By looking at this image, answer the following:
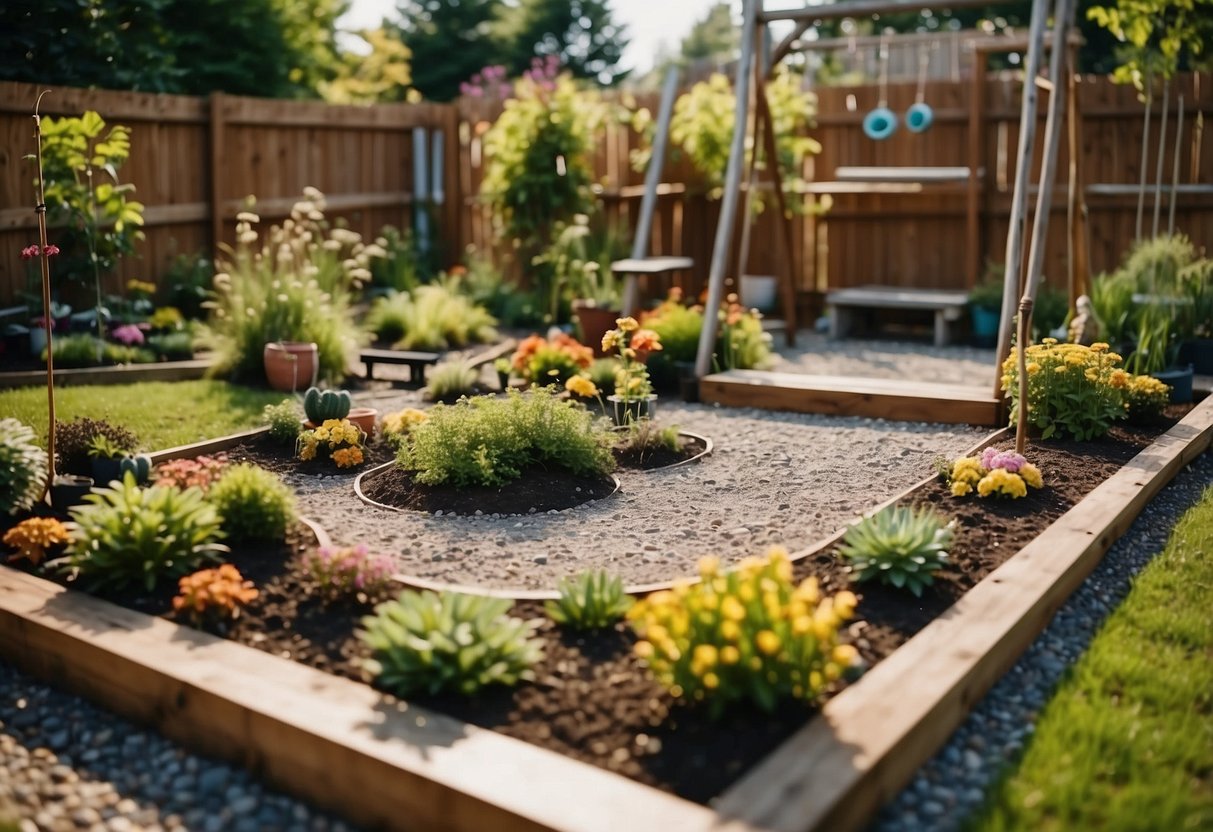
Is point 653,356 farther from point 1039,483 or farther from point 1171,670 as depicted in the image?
point 1171,670

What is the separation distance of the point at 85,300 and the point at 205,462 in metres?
5.06

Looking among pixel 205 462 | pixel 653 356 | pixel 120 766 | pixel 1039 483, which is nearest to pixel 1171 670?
pixel 1039 483

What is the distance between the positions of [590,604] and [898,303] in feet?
25.0

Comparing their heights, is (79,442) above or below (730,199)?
below

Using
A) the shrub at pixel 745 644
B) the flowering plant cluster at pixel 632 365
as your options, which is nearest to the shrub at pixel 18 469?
the flowering plant cluster at pixel 632 365

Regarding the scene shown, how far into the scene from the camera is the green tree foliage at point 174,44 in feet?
35.6

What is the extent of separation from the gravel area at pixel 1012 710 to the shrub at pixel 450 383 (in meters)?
4.19

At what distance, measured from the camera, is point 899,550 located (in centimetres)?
412

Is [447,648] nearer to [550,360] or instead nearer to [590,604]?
[590,604]

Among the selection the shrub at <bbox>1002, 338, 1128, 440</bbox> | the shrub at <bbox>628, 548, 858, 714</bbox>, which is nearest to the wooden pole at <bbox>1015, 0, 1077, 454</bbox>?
the shrub at <bbox>1002, 338, 1128, 440</bbox>

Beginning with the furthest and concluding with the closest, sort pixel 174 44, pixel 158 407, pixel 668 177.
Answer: pixel 174 44 → pixel 668 177 → pixel 158 407

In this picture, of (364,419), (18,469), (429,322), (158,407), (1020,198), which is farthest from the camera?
(429,322)

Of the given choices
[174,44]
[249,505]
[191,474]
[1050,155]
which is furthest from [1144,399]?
[174,44]

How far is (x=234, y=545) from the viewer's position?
460 cm
